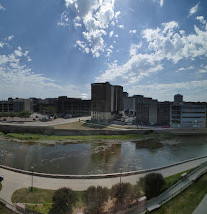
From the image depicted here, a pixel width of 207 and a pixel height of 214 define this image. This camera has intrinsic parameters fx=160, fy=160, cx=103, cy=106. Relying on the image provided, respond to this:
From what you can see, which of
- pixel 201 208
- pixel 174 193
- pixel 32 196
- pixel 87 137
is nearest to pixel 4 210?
pixel 32 196

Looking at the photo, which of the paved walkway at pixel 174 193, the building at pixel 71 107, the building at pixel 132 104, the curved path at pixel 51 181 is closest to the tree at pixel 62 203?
the curved path at pixel 51 181

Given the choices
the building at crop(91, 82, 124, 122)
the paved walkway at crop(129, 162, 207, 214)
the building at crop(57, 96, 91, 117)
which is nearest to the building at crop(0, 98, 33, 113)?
the building at crop(57, 96, 91, 117)

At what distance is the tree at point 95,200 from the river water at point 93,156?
8000 millimetres

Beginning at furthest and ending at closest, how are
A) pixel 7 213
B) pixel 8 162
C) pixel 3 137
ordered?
pixel 3 137, pixel 8 162, pixel 7 213

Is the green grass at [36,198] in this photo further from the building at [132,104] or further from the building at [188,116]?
the building at [132,104]

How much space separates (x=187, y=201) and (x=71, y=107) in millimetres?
63621

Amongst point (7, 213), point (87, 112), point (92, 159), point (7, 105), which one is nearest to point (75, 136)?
point (92, 159)

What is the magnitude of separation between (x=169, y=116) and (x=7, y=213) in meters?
41.4

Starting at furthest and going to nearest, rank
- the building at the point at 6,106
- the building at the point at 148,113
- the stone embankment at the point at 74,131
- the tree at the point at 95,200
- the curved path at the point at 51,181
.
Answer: the building at the point at 6,106
the building at the point at 148,113
the stone embankment at the point at 74,131
the curved path at the point at 51,181
the tree at the point at 95,200

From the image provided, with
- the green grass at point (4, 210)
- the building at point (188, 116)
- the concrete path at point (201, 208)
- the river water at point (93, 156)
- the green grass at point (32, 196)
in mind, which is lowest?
the river water at point (93, 156)

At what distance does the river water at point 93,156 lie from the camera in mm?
18359

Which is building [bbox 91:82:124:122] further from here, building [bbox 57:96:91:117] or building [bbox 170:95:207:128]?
building [bbox 170:95:207:128]

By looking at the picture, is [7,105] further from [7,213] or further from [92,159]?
[7,213]

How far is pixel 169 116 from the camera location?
43.0 metres
